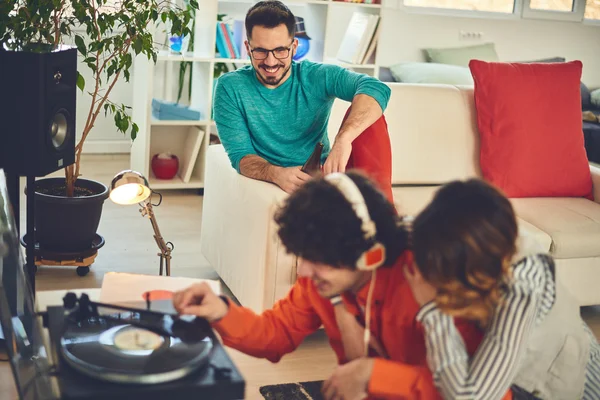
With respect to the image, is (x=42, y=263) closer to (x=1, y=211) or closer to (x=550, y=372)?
(x=1, y=211)

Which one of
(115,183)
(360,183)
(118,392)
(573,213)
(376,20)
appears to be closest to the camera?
(118,392)

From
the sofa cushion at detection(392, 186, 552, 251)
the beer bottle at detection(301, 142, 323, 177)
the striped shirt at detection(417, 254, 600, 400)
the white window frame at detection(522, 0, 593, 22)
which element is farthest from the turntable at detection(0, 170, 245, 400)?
the white window frame at detection(522, 0, 593, 22)

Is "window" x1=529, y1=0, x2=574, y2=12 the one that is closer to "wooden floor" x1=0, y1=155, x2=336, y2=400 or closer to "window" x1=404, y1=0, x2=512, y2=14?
"window" x1=404, y1=0, x2=512, y2=14

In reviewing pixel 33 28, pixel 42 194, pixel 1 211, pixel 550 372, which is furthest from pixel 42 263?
pixel 550 372

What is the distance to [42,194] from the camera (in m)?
3.11

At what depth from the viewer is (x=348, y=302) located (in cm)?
146

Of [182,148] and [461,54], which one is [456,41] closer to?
[461,54]

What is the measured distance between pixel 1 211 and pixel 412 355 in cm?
75

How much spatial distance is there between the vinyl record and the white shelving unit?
3056 millimetres

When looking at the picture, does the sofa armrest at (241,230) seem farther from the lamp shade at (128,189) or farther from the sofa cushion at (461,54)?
the sofa cushion at (461,54)

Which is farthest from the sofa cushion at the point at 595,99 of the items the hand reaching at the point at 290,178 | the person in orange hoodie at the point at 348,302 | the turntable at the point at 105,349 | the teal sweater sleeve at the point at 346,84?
the turntable at the point at 105,349

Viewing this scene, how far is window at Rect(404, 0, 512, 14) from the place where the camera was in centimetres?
525

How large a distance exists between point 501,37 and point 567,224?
2.81 metres

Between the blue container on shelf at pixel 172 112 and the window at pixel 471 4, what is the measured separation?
166 cm
